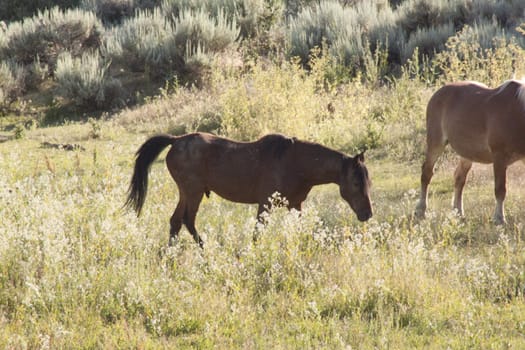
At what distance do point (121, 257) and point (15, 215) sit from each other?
1.59m

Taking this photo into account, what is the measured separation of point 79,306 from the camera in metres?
5.73

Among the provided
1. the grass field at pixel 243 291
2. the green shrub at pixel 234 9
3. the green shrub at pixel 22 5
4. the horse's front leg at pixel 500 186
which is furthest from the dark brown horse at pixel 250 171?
the green shrub at pixel 22 5

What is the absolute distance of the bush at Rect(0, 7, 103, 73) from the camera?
21219mm

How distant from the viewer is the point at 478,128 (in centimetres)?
858

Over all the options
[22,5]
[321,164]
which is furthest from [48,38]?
[321,164]

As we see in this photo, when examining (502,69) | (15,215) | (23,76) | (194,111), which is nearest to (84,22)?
(23,76)

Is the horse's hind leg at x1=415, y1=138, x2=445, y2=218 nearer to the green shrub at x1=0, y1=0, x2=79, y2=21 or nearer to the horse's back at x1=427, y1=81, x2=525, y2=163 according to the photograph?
the horse's back at x1=427, y1=81, x2=525, y2=163

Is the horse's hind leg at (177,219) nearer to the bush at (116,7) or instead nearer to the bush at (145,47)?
the bush at (145,47)

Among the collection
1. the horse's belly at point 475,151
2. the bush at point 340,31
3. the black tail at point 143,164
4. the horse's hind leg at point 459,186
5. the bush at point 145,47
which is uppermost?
the black tail at point 143,164

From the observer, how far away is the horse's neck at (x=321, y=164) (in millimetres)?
7180

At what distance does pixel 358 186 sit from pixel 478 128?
7.81 ft

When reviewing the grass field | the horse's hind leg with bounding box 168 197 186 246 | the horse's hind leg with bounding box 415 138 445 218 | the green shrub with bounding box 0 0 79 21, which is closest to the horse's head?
the grass field

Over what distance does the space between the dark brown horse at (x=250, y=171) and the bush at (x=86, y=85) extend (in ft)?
36.3

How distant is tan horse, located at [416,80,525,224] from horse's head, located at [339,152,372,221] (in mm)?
1496
